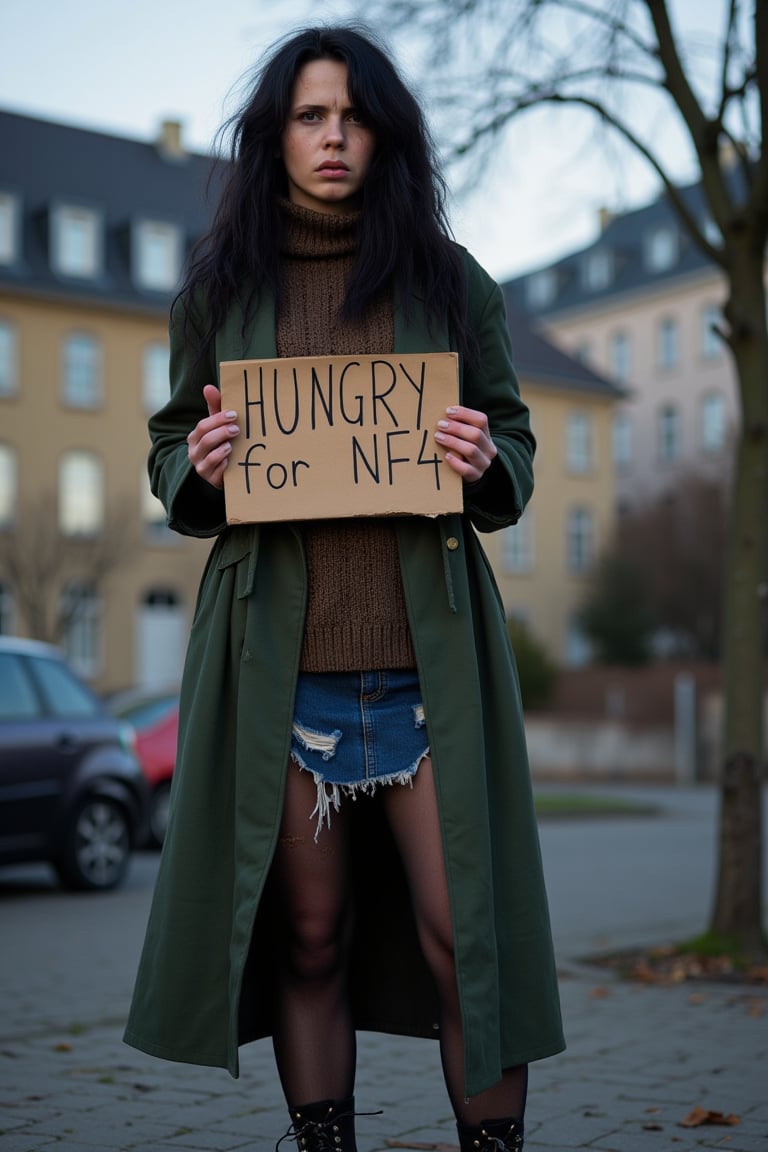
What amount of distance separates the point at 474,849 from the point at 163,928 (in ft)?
1.96

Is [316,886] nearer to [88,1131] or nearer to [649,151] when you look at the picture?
[88,1131]

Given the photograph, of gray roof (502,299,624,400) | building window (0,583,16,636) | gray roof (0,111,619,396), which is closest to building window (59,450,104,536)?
building window (0,583,16,636)

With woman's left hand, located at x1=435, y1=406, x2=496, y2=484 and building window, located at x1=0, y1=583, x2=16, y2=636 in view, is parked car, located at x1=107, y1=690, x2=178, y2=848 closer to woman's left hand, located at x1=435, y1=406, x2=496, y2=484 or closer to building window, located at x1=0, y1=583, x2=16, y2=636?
woman's left hand, located at x1=435, y1=406, x2=496, y2=484

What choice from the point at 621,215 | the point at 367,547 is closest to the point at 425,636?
the point at 367,547

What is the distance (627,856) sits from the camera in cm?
1486

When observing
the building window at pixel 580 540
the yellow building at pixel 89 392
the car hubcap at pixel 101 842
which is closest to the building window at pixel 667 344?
the building window at pixel 580 540

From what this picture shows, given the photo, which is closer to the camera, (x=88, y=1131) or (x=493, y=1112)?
(x=493, y=1112)

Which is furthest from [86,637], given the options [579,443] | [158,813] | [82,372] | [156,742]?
[158,813]

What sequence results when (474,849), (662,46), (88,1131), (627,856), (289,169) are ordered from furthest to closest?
(627,856)
(662,46)
(88,1131)
(289,169)
(474,849)

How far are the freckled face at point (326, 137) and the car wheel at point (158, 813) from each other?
1121cm

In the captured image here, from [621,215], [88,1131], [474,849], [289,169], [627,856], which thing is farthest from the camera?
[627,856]

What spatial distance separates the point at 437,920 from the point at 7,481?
39.3 metres

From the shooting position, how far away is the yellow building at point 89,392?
132 feet

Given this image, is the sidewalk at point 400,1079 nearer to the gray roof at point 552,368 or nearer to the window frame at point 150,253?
the window frame at point 150,253
